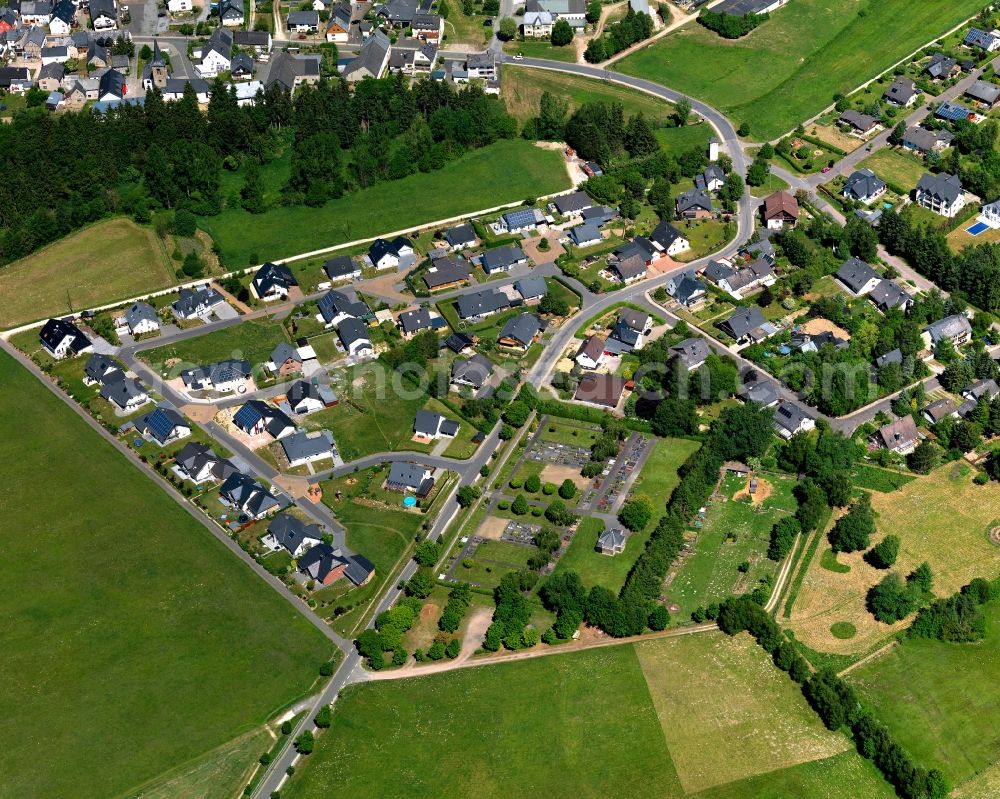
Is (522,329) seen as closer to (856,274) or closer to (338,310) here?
(338,310)

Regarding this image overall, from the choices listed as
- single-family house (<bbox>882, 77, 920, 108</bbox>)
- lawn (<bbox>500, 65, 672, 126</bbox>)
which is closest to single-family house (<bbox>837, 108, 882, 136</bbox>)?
single-family house (<bbox>882, 77, 920, 108</bbox>)

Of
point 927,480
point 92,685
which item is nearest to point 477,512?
point 92,685

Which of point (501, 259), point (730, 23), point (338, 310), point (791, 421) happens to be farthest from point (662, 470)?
point (730, 23)

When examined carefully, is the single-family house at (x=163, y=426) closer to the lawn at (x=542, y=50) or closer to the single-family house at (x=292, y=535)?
the single-family house at (x=292, y=535)

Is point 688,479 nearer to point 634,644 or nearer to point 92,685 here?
point 634,644

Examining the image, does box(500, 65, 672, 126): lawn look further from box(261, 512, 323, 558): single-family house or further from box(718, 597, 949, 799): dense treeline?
box(718, 597, 949, 799): dense treeline
